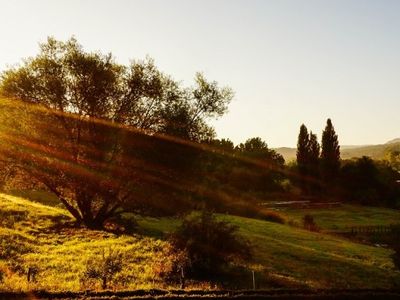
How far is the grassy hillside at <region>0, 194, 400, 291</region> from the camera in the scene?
71.4 ft

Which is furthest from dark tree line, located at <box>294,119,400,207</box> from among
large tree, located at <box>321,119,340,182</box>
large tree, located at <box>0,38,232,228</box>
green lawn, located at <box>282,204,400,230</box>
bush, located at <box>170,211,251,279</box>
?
bush, located at <box>170,211,251,279</box>

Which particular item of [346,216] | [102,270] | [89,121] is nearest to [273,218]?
[346,216]

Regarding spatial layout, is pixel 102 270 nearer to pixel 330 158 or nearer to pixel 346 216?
pixel 346 216

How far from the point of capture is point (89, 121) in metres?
37.2

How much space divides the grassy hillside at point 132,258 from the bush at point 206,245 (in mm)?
1543

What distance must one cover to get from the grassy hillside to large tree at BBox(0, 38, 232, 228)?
391cm

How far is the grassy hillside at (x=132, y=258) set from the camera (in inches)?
857

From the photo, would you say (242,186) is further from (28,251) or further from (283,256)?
(28,251)

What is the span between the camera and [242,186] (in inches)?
4117

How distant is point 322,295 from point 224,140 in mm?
114991

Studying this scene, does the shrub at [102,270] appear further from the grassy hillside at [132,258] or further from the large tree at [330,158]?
the large tree at [330,158]

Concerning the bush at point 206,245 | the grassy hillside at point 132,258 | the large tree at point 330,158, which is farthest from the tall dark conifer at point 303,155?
the bush at point 206,245

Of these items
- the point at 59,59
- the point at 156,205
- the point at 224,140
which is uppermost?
the point at 224,140

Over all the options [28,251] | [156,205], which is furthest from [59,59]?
A: [28,251]
